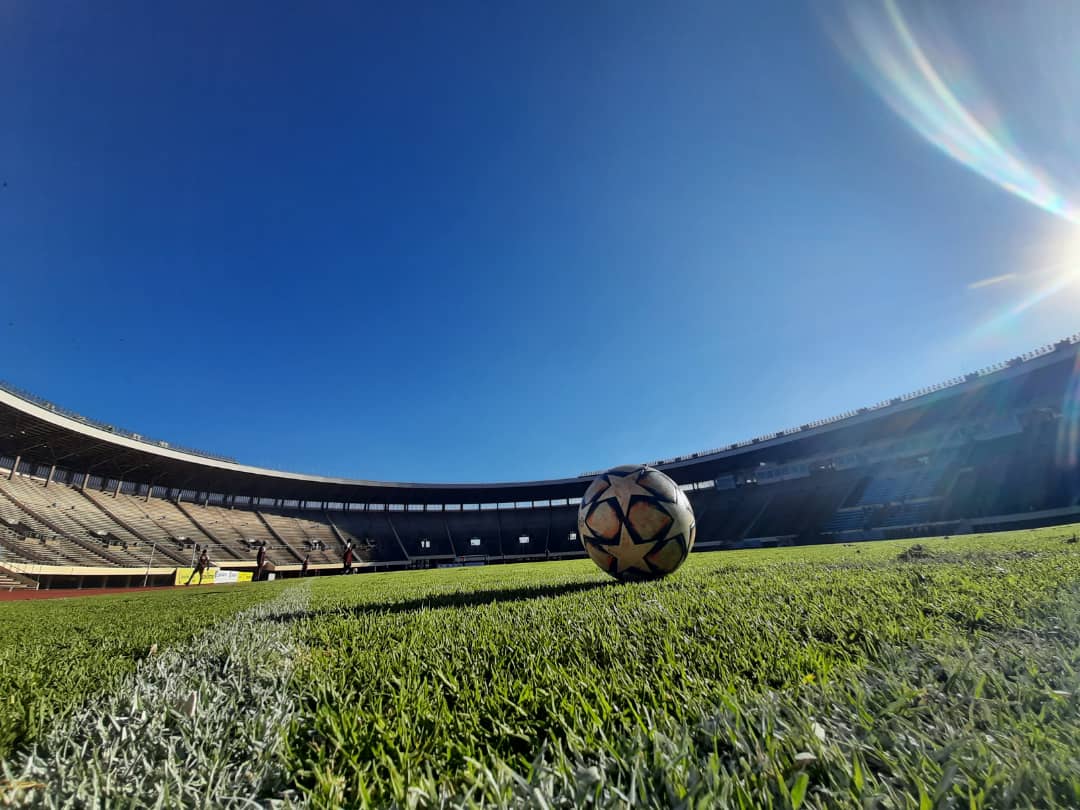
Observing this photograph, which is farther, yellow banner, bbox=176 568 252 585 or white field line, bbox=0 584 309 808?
yellow banner, bbox=176 568 252 585

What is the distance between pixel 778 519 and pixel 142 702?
3925 centimetres

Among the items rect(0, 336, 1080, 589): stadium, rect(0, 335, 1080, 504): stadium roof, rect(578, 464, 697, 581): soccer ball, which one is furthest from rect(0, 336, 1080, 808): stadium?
rect(0, 335, 1080, 504): stadium roof

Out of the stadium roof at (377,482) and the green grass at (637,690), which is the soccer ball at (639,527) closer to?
the green grass at (637,690)

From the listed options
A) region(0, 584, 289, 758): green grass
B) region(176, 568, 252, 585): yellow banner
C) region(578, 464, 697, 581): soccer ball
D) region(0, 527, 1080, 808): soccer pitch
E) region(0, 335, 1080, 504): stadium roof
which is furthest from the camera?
region(0, 335, 1080, 504): stadium roof

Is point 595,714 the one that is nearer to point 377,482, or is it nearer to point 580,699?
point 580,699

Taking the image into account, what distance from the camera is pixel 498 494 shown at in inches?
1799

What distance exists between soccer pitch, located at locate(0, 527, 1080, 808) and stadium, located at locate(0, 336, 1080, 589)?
19127 mm

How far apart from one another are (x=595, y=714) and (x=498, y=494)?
45.4 meters

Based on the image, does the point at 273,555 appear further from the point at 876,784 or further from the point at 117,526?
the point at 876,784

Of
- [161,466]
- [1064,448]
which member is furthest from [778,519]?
[161,466]

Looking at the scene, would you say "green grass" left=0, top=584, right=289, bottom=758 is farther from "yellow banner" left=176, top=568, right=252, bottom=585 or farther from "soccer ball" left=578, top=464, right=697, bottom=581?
"yellow banner" left=176, top=568, right=252, bottom=585

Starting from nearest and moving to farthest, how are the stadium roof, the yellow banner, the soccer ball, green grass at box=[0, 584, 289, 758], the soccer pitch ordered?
the soccer pitch < green grass at box=[0, 584, 289, 758] < the soccer ball < the yellow banner < the stadium roof

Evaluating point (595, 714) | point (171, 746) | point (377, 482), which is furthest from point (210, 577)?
point (595, 714)

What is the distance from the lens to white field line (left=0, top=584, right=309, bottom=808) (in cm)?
97
